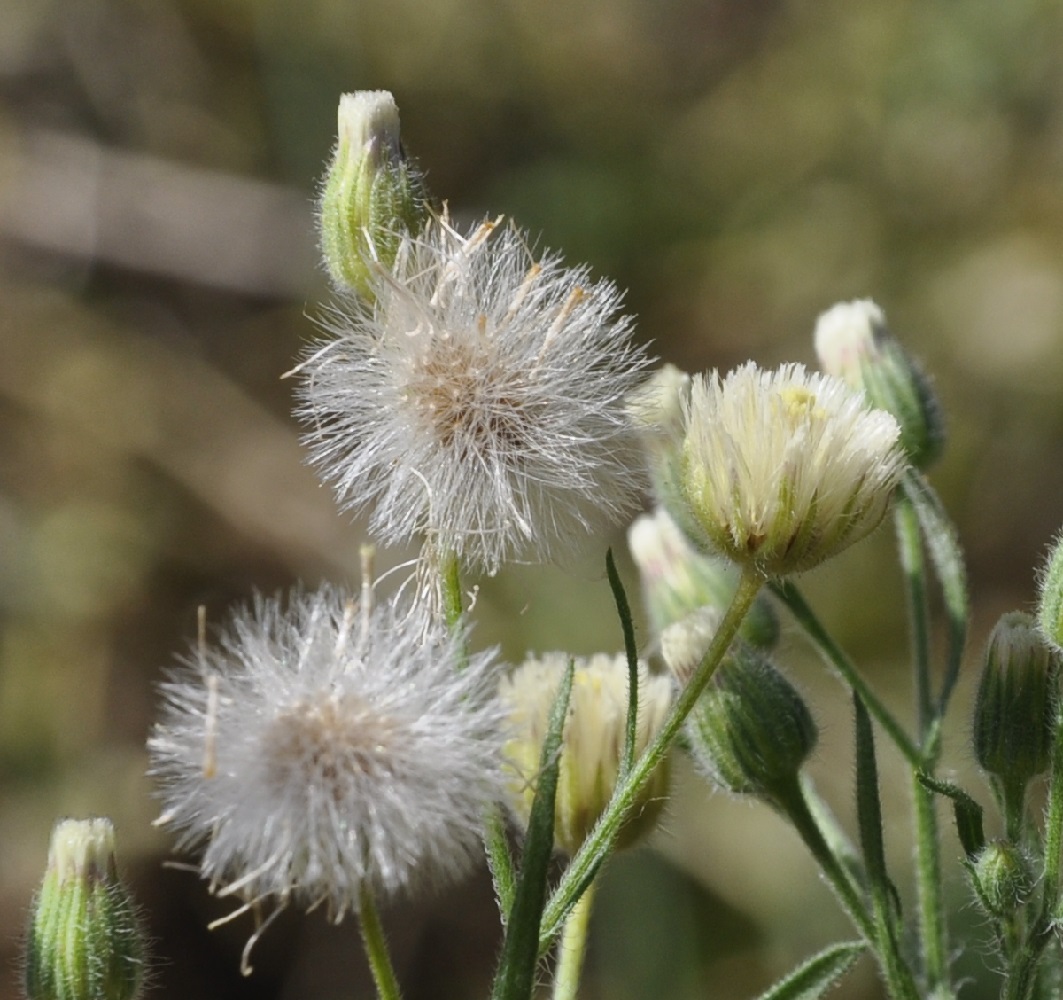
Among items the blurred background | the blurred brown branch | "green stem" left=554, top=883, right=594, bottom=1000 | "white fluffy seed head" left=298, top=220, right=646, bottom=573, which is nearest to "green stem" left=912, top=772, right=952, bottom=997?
"green stem" left=554, top=883, right=594, bottom=1000

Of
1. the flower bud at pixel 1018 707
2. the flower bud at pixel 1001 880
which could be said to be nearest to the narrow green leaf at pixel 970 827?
the flower bud at pixel 1001 880

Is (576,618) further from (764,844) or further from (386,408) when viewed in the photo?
(386,408)

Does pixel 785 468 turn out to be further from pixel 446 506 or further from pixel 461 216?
pixel 461 216

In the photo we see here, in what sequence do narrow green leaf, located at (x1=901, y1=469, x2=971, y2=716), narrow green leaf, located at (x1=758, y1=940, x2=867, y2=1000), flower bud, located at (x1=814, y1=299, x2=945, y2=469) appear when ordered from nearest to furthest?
narrow green leaf, located at (x1=758, y1=940, x2=867, y2=1000)
narrow green leaf, located at (x1=901, y1=469, x2=971, y2=716)
flower bud, located at (x1=814, y1=299, x2=945, y2=469)

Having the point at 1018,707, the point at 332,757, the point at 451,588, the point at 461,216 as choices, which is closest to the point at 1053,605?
the point at 1018,707

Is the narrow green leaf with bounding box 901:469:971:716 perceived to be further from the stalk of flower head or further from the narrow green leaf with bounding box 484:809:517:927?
the narrow green leaf with bounding box 484:809:517:927
